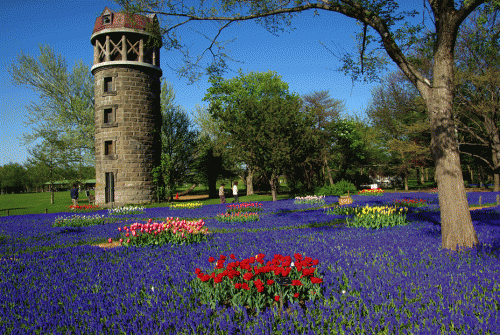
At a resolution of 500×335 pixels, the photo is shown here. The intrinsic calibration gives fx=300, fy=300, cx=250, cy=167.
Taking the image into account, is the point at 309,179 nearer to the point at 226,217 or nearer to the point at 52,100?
the point at 226,217

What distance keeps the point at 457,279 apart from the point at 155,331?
13.3ft

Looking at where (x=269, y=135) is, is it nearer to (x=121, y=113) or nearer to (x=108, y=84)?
(x=121, y=113)

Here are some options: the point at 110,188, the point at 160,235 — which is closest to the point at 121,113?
the point at 110,188

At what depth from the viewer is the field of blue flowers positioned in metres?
3.18

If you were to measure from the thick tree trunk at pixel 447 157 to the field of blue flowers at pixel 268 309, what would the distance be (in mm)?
399

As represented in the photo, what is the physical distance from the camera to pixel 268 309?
3701 millimetres

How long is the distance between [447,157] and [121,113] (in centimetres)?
2376

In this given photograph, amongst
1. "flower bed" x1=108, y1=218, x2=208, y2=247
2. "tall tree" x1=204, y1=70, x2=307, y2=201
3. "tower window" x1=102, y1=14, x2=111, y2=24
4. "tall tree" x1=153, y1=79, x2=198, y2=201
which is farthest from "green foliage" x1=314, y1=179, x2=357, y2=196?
"tower window" x1=102, y1=14, x2=111, y2=24

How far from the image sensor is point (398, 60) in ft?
22.2

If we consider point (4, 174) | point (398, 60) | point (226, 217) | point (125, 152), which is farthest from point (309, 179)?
point (4, 174)

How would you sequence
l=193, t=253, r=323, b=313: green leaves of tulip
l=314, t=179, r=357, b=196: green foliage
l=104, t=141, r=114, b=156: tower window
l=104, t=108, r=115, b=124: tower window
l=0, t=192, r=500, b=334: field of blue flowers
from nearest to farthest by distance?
l=0, t=192, r=500, b=334: field of blue flowers → l=193, t=253, r=323, b=313: green leaves of tulip → l=104, t=141, r=114, b=156: tower window → l=104, t=108, r=115, b=124: tower window → l=314, t=179, r=357, b=196: green foliage

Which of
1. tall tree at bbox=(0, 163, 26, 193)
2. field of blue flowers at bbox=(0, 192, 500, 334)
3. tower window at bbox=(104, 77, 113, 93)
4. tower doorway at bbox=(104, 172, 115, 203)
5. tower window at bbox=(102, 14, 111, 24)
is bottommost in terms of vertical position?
field of blue flowers at bbox=(0, 192, 500, 334)

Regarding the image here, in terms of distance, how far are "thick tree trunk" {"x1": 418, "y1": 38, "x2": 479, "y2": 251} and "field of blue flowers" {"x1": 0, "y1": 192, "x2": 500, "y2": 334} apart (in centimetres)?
40

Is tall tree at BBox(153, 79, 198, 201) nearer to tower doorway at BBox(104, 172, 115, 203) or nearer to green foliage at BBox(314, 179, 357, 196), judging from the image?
tower doorway at BBox(104, 172, 115, 203)
